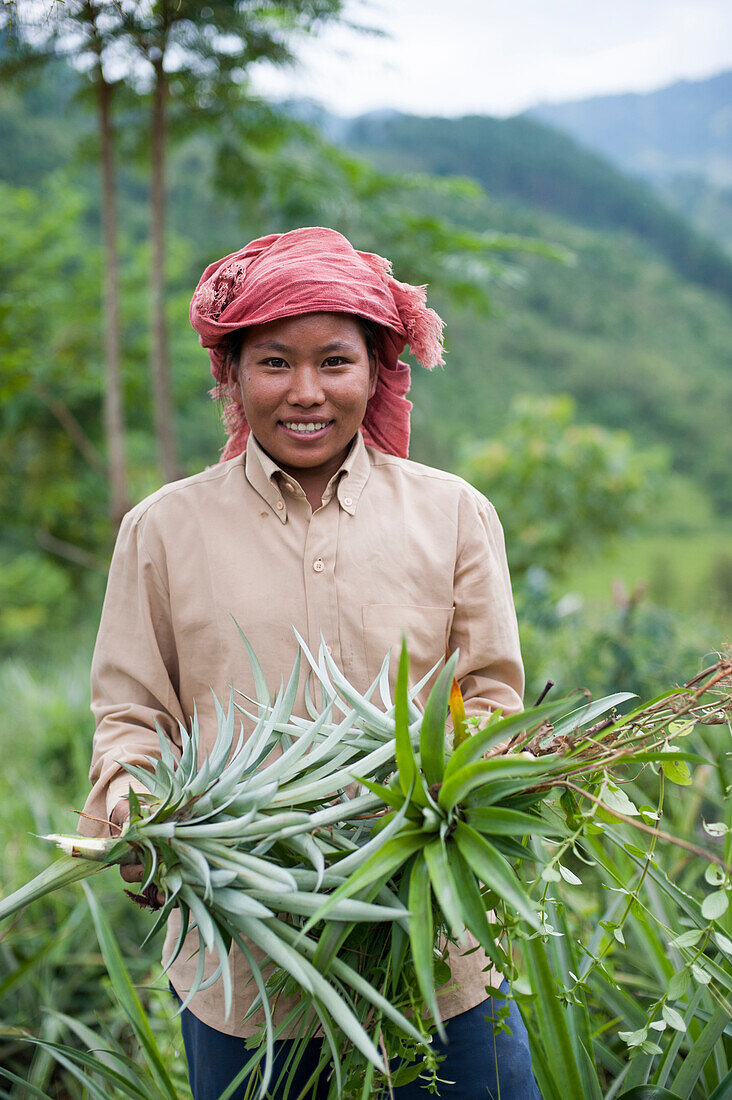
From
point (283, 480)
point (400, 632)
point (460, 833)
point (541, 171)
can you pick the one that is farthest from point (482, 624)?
point (541, 171)

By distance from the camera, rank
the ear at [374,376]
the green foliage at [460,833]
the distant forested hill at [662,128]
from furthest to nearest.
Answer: the distant forested hill at [662,128], the ear at [374,376], the green foliage at [460,833]

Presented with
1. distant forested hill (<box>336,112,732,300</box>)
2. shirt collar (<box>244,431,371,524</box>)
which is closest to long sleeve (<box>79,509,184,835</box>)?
shirt collar (<box>244,431,371,524</box>)

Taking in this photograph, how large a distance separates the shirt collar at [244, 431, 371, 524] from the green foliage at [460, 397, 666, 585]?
7.53 m

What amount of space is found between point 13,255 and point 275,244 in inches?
383

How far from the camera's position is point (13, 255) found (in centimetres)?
991

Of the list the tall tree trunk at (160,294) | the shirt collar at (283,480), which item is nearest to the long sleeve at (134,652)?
the shirt collar at (283,480)

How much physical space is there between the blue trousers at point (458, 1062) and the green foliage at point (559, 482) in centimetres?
762

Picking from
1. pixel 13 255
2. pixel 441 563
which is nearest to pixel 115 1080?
pixel 441 563

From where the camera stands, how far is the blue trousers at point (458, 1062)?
1517mm

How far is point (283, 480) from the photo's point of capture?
161 cm

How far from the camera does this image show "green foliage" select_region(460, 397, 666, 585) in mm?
9375

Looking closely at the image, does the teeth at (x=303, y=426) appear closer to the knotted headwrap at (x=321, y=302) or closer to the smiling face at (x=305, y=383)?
the smiling face at (x=305, y=383)

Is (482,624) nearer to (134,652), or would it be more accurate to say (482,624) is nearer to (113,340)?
(134,652)

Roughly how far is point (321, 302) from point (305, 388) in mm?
149
